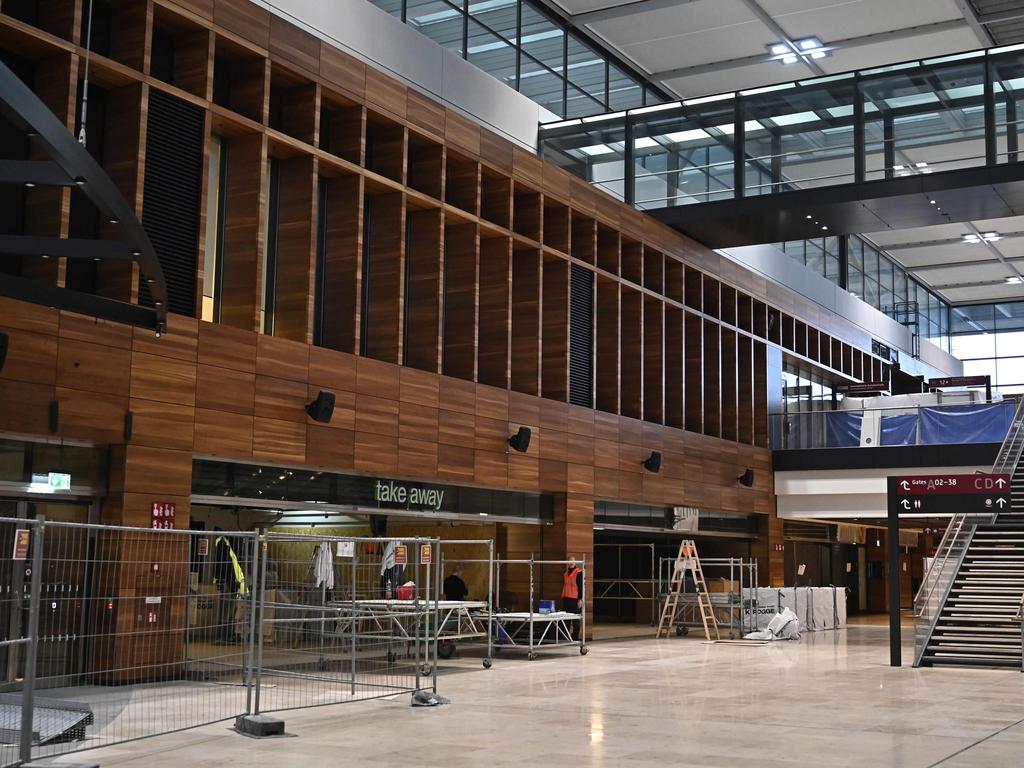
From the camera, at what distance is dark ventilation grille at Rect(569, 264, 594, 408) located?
25.6 m

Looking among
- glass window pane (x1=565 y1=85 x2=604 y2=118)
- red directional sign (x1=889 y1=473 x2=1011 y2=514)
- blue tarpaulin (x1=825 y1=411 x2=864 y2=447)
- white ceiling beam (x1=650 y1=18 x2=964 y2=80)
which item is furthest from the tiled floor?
white ceiling beam (x1=650 y1=18 x2=964 y2=80)

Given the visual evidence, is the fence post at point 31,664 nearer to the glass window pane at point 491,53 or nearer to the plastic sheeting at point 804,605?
the glass window pane at point 491,53

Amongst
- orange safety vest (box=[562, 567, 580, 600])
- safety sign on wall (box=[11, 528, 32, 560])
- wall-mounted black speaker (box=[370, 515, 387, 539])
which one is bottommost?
orange safety vest (box=[562, 567, 580, 600])

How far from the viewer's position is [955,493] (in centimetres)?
2059

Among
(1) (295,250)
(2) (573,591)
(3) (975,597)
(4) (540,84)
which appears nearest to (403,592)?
(2) (573,591)

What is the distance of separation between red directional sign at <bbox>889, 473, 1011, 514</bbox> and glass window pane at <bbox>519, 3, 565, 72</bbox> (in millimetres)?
13446

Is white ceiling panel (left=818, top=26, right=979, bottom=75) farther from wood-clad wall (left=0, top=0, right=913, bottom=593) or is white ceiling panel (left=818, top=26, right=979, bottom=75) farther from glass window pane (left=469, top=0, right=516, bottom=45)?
glass window pane (left=469, top=0, right=516, bottom=45)

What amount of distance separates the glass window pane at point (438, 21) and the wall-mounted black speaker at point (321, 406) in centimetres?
974

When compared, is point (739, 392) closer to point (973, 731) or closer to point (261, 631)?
point (973, 731)

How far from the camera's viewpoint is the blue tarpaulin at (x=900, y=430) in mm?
32062

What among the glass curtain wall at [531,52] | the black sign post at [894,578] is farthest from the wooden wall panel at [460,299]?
the black sign post at [894,578]

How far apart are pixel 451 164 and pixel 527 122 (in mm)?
4126

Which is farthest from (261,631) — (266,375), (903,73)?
(903,73)

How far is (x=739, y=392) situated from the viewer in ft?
111
